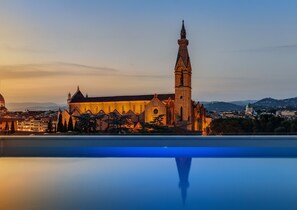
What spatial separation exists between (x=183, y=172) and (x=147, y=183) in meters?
0.84

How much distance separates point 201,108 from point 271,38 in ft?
5.59

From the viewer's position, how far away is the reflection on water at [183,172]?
5.03 meters

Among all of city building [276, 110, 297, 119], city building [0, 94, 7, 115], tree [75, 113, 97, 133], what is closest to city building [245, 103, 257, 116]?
city building [276, 110, 297, 119]

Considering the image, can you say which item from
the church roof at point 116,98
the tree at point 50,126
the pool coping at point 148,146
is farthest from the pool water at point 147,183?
the church roof at point 116,98

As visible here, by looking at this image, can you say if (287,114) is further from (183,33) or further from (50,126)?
(50,126)

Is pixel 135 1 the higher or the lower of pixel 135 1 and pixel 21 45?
the higher

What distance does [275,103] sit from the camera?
23.1ft

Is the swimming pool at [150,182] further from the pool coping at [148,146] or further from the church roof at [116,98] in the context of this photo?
the church roof at [116,98]

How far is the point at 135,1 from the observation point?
761cm

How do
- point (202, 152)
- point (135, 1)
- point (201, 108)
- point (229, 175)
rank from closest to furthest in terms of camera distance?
point (229, 175), point (202, 152), point (201, 108), point (135, 1)

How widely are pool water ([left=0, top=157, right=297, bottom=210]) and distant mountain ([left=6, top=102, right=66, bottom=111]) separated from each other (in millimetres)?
993

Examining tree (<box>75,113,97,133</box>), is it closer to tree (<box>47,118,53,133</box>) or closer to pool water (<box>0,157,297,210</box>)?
tree (<box>47,118,53,133</box>)

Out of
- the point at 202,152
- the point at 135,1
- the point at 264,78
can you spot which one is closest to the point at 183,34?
the point at 135,1

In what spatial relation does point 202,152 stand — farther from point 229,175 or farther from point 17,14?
point 17,14
